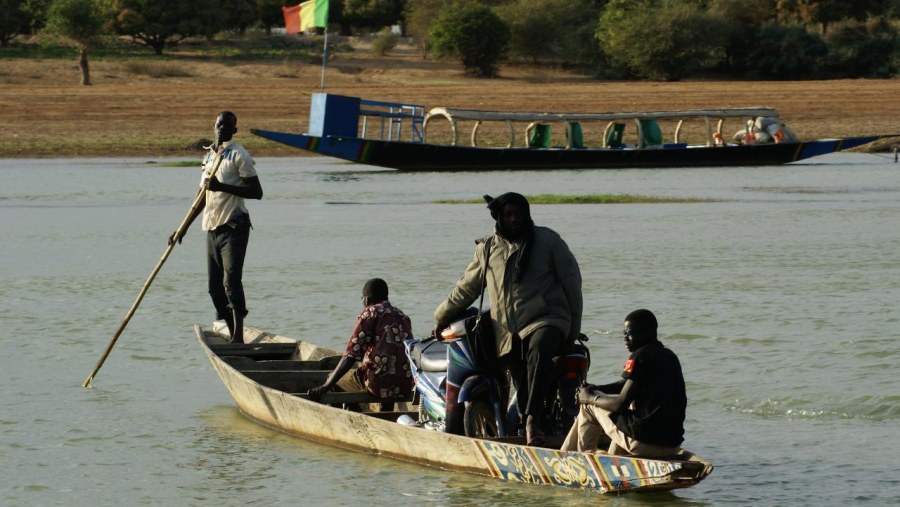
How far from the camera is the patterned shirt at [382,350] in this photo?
28.5ft

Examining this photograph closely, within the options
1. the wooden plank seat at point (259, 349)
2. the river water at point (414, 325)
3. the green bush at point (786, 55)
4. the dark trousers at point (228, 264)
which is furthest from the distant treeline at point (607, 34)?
the wooden plank seat at point (259, 349)

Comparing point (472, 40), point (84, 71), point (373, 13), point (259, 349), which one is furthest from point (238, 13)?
point (259, 349)

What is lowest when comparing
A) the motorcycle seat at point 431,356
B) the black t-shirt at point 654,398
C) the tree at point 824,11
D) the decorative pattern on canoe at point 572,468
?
the decorative pattern on canoe at point 572,468

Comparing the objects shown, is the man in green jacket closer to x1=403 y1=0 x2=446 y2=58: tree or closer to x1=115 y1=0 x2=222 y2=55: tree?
x1=115 y1=0 x2=222 y2=55: tree

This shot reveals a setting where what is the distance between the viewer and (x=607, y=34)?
58.6m

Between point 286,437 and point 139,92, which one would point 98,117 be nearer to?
point 139,92

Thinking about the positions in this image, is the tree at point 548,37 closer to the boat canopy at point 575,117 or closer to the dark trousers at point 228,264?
the boat canopy at point 575,117

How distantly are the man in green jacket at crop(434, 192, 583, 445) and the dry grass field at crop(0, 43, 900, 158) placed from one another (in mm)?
28641

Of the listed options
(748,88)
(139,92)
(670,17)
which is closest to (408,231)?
(139,92)

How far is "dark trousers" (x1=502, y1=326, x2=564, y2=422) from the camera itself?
7434mm

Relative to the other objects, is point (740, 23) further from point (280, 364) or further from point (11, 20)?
point (280, 364)

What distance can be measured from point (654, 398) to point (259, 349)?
4.36 metres

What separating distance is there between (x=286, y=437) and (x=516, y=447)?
7.43 ft

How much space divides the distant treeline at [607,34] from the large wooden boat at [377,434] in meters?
43.5
